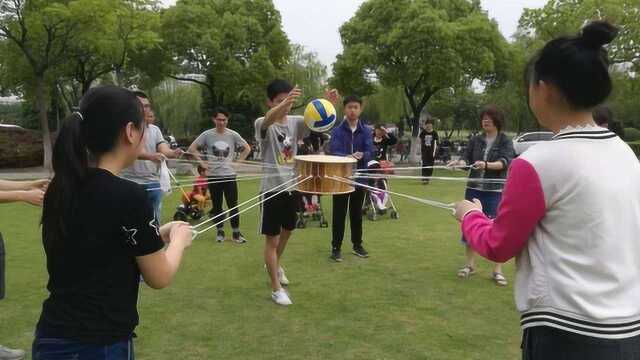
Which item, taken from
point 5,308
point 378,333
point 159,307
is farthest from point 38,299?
point 378,333

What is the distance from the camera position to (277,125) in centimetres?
584

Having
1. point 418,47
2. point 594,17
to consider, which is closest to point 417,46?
point 418,47

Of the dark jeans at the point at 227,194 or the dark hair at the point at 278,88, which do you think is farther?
the dark jeans at the point at 227,194

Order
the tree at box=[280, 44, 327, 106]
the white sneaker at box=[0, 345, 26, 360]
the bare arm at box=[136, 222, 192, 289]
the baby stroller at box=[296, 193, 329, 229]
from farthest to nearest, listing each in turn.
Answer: the tree at box=[280, 44, 327, 106], the baby stroller at box=[296, 193, 329, 229], the white sneaker at box=[0, 345, 26, 360], the bare arm at box=[136, 222, 192, 289]

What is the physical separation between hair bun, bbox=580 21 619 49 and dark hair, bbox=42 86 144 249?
1734mm

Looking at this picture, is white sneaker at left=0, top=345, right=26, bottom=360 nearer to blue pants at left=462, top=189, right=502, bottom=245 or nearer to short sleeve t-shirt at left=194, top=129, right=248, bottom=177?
short sleeve t-shirt at left=194, top=129, right=248, bottom=177

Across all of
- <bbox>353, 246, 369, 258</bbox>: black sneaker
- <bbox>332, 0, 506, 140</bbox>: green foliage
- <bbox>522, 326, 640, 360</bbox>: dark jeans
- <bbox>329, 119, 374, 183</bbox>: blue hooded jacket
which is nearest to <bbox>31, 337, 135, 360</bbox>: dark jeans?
<bbox>522, 326, 640, 360</bbox>: dark jeans

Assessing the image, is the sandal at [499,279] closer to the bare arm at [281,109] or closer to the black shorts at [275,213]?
the black shorts at [275,213]

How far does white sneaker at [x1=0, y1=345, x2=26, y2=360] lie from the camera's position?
4228 mm

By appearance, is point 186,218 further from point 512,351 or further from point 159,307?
point 512,351

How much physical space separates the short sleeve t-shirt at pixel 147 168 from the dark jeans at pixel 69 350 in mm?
4414

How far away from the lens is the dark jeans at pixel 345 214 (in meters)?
7.32

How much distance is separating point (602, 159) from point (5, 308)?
18.1 ft

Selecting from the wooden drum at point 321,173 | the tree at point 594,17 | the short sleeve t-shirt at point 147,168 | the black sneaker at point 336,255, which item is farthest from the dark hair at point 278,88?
the tree at point 594,17
